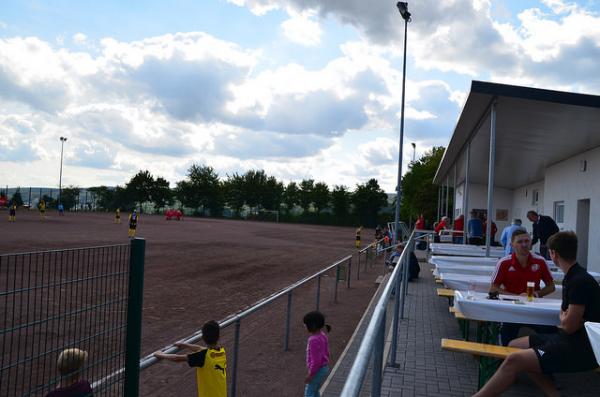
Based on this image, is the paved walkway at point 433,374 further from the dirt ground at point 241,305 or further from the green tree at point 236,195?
the green tree at point 236,195

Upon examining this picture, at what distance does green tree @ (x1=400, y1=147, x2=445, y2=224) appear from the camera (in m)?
52.4

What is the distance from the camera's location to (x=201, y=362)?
14.6ft

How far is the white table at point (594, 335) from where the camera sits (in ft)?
11.1

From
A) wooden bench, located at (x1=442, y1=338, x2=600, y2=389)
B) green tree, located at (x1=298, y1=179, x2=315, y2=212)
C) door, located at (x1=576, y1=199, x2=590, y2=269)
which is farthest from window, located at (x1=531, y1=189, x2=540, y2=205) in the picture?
green tree, located at (x1=298, y1=179, x2=315, y2=212)

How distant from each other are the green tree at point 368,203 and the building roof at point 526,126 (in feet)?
194

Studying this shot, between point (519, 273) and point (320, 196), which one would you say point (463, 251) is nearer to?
point (519, 273)

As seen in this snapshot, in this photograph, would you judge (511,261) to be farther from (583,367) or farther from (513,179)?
(513,179)

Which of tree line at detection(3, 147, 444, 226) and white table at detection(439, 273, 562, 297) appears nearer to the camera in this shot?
white table at detection(439, 273, 562, 297)

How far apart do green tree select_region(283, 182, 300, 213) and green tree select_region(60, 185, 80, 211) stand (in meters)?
31.3

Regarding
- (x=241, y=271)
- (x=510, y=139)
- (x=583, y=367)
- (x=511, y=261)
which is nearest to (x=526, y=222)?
(x=510, y=139)

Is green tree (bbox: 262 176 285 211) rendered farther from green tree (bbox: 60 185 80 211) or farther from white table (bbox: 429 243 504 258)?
white table (bbox: 429 243 504 258)

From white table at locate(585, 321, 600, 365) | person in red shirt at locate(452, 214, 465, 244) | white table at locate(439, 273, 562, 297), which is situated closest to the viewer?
white table at locate(585, 321, 600, 365)

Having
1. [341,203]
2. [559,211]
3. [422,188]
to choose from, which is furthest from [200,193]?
[559,211]

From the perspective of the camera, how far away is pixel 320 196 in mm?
82000
